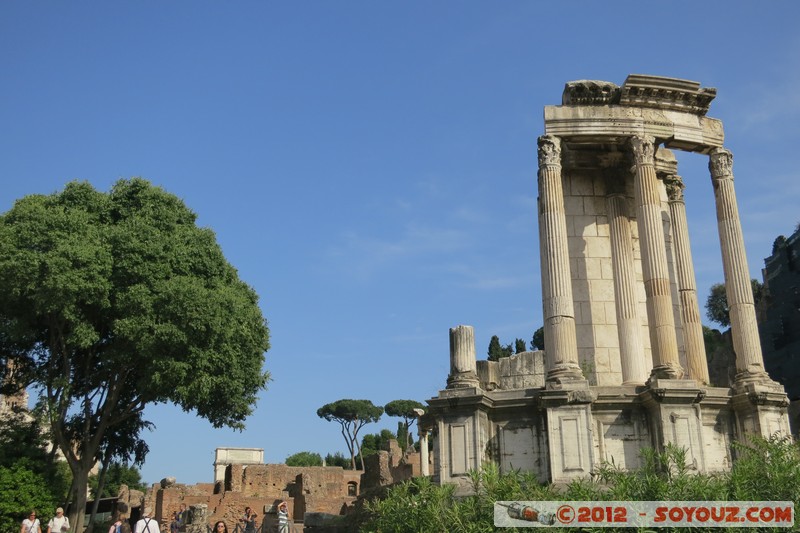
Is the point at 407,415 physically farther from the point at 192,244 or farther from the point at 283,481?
the point at 192,244

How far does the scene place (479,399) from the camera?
14.6 metres

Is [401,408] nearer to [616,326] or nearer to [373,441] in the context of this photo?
[373,441]

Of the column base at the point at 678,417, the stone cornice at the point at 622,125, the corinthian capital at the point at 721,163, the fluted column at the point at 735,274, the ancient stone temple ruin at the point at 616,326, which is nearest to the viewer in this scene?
the column base at the point at 678,417

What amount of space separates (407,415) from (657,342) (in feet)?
259

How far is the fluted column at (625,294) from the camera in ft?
54.2

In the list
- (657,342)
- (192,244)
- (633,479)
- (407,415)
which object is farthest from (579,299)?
(407,415)

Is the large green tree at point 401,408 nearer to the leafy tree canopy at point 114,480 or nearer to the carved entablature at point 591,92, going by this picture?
the leafy tree canopy at point 114,480

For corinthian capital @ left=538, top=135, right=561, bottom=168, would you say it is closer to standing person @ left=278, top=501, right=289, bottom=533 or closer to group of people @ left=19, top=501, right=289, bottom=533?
group of people @ left=19, top=501, right=289, bottom=533

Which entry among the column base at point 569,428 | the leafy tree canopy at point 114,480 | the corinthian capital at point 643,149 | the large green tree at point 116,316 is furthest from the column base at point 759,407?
the leafy tree canopy at point 114,480

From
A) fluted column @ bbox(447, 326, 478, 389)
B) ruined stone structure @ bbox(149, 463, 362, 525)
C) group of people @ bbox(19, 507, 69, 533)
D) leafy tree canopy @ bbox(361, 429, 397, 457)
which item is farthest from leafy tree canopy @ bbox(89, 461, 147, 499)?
fluted column @ bbox(447, 326, 478, 389)

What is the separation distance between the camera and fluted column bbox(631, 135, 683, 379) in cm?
1553

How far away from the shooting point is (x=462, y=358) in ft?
50.1

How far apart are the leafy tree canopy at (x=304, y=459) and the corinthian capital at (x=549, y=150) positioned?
7186 centimetres

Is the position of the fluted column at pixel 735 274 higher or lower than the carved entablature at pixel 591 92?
lower
